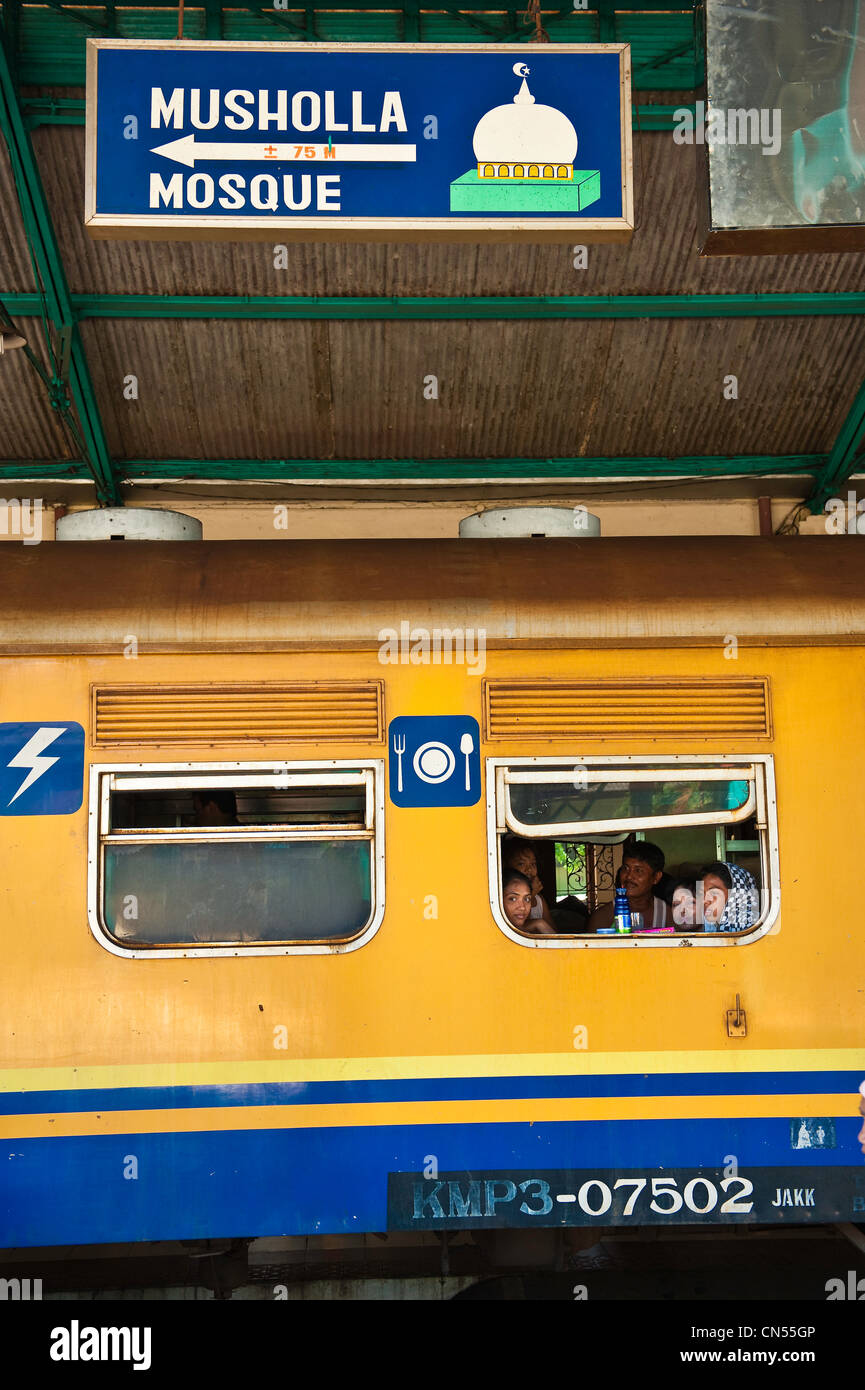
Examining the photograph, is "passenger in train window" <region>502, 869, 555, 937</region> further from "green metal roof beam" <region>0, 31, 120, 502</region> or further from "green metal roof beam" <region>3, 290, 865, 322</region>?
"green metal roof beam" <region>0, 31, 120, 502</region>

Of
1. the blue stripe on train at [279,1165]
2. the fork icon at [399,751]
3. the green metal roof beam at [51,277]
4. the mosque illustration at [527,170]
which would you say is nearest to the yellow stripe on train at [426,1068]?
the blue stripe on train at [279,1165]

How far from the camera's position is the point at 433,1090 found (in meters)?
4.27

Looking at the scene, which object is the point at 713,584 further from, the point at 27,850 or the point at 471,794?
the point at 27,850

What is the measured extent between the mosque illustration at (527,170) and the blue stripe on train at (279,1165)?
10.7 feet

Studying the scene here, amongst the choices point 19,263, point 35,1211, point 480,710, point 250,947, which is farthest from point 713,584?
point 19,263

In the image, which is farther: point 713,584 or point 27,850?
point 713,584

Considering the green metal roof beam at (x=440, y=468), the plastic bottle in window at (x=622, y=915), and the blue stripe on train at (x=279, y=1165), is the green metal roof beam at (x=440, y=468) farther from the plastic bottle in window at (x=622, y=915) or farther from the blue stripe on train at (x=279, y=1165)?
the blue stripe on train at (x=279, y=1165)

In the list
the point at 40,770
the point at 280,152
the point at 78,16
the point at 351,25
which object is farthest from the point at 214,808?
the point at 351,25

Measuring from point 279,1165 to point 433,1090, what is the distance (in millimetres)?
598

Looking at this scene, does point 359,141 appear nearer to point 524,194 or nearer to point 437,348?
point 524,194

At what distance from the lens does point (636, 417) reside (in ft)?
24.1

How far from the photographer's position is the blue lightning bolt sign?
4.34 meters

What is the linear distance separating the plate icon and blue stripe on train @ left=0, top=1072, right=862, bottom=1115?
108 centimetres

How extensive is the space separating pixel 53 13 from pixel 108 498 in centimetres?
258
